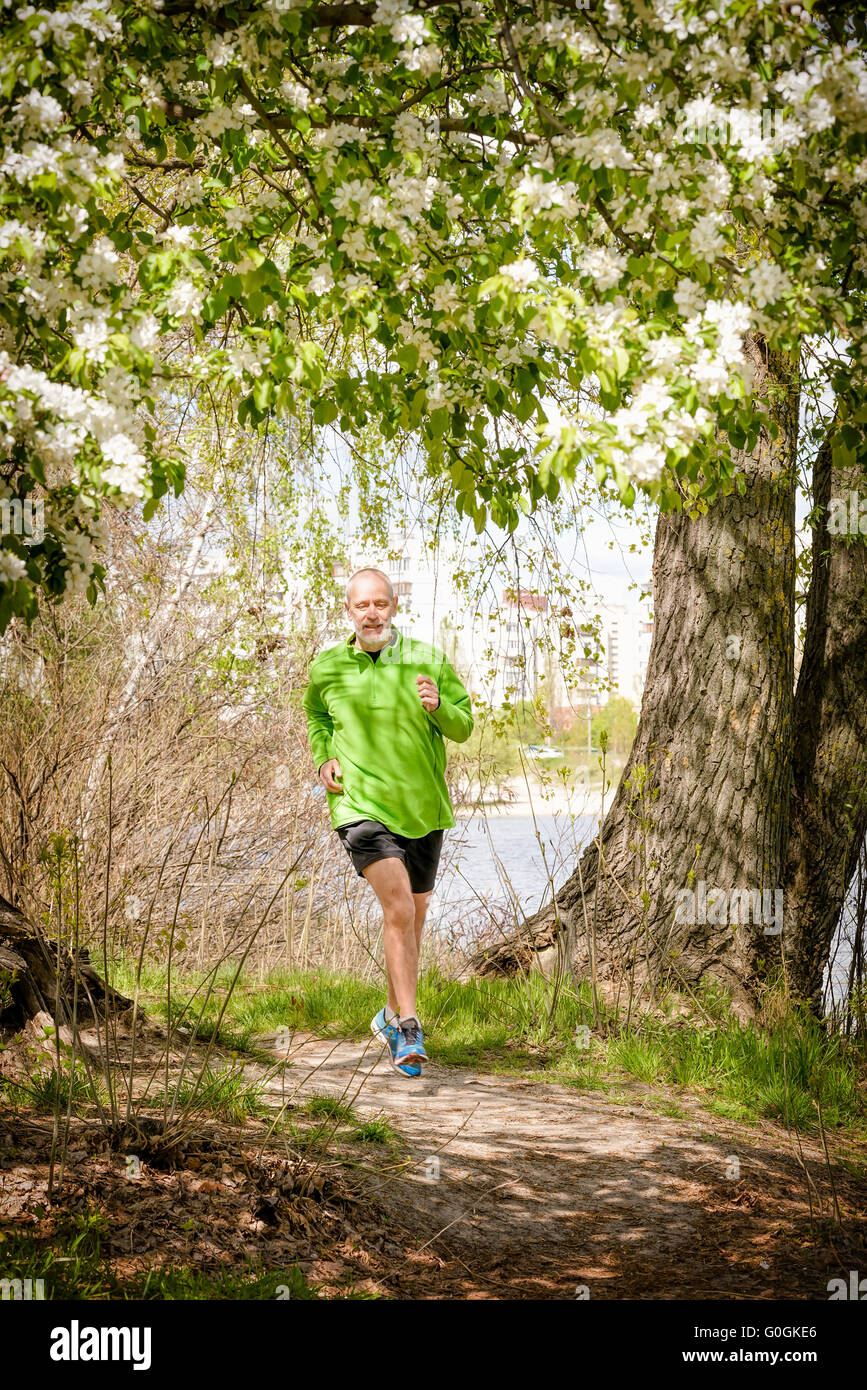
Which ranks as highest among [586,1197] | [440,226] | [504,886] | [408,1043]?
[440,226]

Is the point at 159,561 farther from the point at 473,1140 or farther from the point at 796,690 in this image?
the point at 473,1140

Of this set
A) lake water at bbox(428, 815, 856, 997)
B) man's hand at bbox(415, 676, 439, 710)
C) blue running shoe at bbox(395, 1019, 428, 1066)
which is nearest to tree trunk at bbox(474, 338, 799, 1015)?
lake water at bbox(428, 815, 856, 997)

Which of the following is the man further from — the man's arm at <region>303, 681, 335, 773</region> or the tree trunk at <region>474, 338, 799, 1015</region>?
the tree trunk at <region>474, 338, 799, 1015</region>

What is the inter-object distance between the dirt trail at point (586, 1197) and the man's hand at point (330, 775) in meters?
1.21

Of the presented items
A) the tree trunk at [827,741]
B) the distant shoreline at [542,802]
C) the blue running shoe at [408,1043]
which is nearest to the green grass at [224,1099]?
the blue running shoe at [408,1043]

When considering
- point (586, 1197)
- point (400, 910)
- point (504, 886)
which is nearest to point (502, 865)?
point (504, 886)

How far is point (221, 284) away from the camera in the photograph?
2842mm

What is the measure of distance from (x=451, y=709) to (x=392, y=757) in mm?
326

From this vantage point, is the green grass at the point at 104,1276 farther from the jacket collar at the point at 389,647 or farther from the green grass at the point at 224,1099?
the jacket collar at the point at 389,647

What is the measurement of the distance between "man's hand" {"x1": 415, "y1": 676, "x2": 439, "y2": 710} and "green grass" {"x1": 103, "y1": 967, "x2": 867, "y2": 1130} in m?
1.68

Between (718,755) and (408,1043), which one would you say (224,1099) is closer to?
(408,1043)

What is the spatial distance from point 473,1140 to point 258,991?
259cm

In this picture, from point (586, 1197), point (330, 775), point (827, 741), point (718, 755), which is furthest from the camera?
point (827, 741)

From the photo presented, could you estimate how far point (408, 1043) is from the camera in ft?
16.5
